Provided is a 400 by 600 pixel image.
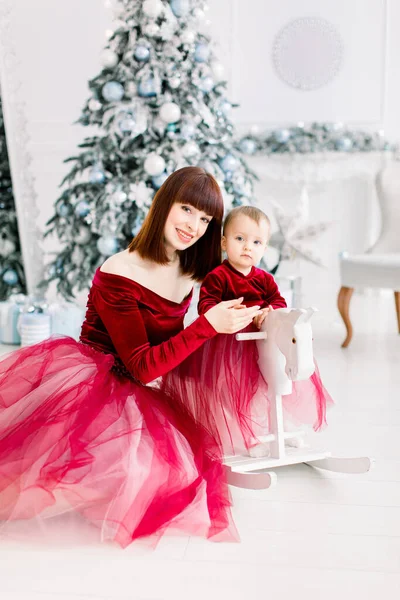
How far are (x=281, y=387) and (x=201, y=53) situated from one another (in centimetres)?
250

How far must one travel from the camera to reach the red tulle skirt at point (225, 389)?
73.7 inches

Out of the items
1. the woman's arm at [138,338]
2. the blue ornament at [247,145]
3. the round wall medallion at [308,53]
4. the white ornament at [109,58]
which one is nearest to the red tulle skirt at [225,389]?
the woman's arm at [138,338]

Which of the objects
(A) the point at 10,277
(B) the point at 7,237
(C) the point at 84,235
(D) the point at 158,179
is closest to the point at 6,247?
(B) the point at 7,237

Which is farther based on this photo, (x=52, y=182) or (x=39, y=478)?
(x=52, y=182)

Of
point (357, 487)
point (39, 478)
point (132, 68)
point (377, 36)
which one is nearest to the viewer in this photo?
point (39, 478)

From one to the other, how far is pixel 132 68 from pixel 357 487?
2714 millimetres

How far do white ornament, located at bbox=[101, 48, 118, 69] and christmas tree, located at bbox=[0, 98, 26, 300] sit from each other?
6.15 feet

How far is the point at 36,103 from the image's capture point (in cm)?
575

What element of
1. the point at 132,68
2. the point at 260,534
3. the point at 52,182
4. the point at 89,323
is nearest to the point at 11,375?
the point at 89,323

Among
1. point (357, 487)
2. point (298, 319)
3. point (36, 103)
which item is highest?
point (36, 103)

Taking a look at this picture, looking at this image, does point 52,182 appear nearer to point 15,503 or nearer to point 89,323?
point 89,323

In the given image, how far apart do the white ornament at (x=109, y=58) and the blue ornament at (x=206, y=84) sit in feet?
1.63

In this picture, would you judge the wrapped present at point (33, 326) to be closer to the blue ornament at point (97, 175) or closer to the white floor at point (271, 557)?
the blue ornament at point (97, 175)

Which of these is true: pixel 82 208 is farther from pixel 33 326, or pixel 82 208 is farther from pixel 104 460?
pixel 104 460
